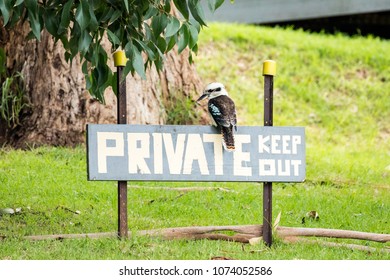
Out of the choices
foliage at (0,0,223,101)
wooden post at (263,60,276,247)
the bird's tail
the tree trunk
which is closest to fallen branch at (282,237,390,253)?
wooden post at (263,60,276,247)

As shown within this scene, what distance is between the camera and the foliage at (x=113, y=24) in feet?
16.9

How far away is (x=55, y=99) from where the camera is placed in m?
9.28

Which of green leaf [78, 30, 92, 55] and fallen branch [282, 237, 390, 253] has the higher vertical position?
green leaf [78, 30, 92, 55]

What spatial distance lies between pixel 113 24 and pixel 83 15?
0.65 metres

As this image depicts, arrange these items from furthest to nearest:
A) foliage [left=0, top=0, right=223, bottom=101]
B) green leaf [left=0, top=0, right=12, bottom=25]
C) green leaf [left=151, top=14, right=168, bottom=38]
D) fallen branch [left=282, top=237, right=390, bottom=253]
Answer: fallen branch [left=282, top=237, right=390, bottom=253] < green leaf [left=151, top=14, right=168, bottom=38] < foliage [left=0, top=0, right=223, bottom=101] < green leaf [left=0, top=0, right=12, bottom=25]

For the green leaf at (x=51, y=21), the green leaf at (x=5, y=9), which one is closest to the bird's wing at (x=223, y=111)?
the green leaf at (x=51, y=21)

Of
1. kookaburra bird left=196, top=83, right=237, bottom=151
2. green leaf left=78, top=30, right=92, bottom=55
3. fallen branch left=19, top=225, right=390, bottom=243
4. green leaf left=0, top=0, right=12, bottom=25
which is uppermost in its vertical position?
green leaf left=0, top=0, right=12, bottom=25

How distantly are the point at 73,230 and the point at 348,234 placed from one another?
A: 2.06 m

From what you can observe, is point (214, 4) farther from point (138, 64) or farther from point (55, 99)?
point (55, 99)

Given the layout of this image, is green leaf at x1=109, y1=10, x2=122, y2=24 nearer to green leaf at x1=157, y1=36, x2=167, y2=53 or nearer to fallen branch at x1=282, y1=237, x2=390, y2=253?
green leaf at x1=157, y1=36, x2=167, y2=53

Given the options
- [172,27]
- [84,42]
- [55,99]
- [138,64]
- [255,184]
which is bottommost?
[255,184]

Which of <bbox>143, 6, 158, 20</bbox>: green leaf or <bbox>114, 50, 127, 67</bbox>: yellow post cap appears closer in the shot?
<bbox>143, 6, 158, 20</bbox>: green leaf

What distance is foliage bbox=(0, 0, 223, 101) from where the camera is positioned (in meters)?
5.16

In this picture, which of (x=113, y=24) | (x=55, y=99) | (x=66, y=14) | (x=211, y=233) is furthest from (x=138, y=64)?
(x=55, y=99)
